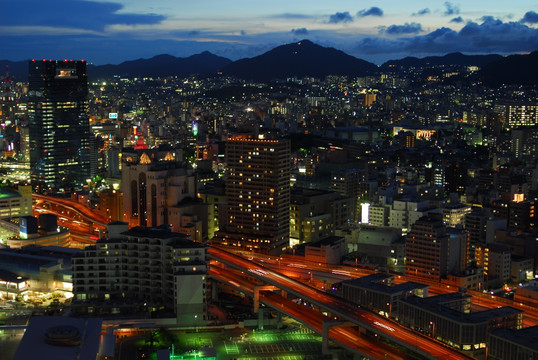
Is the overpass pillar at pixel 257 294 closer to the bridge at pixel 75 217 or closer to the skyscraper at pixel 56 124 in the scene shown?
the bridge at pixel 75 217

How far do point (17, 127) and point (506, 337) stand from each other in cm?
3163

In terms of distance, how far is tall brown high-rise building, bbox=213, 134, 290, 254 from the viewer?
1698 centimetres

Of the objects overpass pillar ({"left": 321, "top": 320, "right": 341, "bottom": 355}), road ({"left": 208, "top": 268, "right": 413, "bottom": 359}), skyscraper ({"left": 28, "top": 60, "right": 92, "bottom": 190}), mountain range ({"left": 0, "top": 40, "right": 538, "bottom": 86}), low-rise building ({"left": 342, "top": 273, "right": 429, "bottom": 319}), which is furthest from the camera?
mountain range ({"left": 0, "top": 40, "right": 538, "bottom": 86})

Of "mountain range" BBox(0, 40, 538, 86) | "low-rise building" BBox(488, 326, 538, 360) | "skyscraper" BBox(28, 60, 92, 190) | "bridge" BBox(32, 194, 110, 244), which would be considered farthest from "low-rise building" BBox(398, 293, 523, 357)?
"mountain range" BBox(0, 40, 538, 86)

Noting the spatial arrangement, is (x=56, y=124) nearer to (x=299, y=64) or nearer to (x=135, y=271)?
(x=135, y=271)

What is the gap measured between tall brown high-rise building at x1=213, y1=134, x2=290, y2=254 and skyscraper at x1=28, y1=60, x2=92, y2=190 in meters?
Answer: 11.7

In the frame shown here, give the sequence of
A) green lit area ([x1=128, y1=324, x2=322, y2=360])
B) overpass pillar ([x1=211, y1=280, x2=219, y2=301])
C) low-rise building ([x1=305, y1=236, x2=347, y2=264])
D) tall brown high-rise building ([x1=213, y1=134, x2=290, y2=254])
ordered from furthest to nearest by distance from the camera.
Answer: tall brown high-rise building ([x1=213, y1=134, x2=290, y2=254]) < low-rise building ([x1=305, y1=236, x2=347, y2=264]) < overpass pillar ([x1=211, y1=280, x2=219, y2=301]) < green lit area ([x1=128, y1=324, x2=322, y2=360])

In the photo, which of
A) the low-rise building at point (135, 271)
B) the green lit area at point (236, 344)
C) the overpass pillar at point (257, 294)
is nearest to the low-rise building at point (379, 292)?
the green lit area at point (236, 344)

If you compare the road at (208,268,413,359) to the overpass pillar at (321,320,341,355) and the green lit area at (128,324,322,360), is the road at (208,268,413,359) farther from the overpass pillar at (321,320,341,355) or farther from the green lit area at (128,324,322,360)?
the green lit area at (128,324,322,360)

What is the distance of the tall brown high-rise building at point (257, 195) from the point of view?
17.0 meters

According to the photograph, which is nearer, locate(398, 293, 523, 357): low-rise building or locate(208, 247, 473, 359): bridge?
locate(208, 247, 473, 359): bridge

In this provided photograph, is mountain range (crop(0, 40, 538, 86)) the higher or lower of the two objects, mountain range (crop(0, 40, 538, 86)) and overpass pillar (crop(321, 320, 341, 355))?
the higher

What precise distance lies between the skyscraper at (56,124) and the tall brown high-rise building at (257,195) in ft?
38.4

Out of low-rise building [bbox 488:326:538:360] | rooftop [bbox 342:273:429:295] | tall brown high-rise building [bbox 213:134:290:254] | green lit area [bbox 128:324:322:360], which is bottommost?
green lit area [bbox 128:324:322:360]
